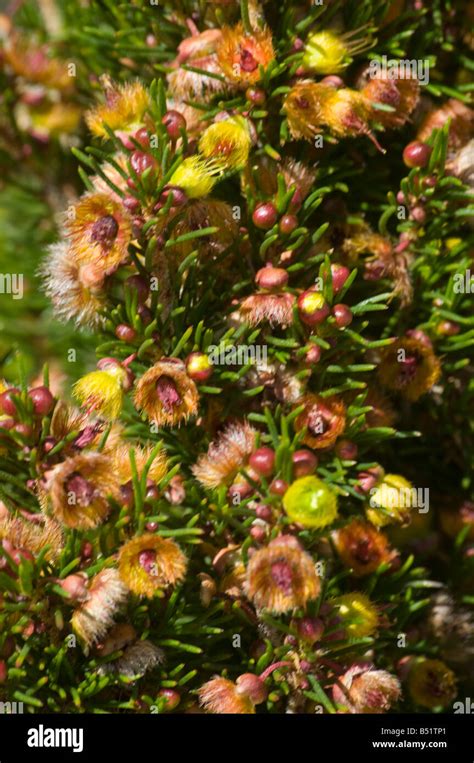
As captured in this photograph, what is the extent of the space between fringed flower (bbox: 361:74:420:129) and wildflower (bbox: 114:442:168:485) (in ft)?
1.29

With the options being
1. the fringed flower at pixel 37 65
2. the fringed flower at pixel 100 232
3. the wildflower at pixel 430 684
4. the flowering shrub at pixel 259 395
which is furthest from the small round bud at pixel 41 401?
the fringed flower at pixel 37 65

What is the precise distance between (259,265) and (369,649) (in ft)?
1.23

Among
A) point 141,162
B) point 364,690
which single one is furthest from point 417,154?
point 364,690

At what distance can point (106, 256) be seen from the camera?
2.44ft

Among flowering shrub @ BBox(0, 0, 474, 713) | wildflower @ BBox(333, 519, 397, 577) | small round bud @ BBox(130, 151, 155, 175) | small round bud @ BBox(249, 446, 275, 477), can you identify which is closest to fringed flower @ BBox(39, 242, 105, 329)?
flowering shrub @ BBox(0, 0, 474, 713)

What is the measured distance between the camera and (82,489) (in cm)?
68

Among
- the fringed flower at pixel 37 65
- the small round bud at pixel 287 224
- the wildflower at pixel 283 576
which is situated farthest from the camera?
the fringed flower at pixel 37 65

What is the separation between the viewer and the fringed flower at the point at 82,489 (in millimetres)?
682

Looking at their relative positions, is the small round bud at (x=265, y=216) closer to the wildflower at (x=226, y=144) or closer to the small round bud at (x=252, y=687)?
the wildflower at (x=226, y=144)

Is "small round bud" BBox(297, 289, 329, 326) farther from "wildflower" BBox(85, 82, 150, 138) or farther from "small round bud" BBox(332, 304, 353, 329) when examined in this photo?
"wildflower" BBox(85, 82, 150, 138)

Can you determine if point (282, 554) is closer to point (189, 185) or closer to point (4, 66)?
point (189, 185)

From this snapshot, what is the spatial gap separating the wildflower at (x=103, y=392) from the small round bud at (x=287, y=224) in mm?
196

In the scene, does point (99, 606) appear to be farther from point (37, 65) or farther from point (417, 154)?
point (37, 65)

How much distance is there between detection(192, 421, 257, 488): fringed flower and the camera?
739mm
